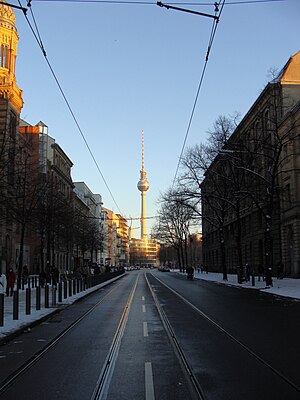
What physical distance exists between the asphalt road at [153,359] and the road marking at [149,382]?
2 cm

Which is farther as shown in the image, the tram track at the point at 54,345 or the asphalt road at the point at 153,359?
the tram track at the point at 54,345

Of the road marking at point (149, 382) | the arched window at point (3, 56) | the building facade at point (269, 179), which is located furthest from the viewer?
the arched window at point (3, 56)

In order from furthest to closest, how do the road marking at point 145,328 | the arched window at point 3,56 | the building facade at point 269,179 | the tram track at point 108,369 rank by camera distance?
the arched window at point 3,56, the building facade at point 269,179, the road marking at point 145,328, the tram track at point 108,369

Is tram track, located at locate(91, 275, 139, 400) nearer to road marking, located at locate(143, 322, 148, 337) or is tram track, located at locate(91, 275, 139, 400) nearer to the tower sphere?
road marking, located at locate(143, 322, 148, 337)

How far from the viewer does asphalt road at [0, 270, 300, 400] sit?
651cm

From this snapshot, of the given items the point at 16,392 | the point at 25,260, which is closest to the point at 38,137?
the point at 25,260

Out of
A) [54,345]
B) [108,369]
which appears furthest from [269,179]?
[108,369]

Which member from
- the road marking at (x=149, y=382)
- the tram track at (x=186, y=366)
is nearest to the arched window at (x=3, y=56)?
the tram track at (x=186, y=366)

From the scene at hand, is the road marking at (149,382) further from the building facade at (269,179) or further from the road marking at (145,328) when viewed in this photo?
the building facade at (269,179)

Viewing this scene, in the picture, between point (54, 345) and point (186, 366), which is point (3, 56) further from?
point (186, 366)

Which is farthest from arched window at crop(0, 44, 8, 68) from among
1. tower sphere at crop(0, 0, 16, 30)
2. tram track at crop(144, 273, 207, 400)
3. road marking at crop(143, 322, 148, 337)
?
tram track at crop(144, 273, 207, 400)

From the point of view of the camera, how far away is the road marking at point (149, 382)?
6.21 m

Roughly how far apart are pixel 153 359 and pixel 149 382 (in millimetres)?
1758

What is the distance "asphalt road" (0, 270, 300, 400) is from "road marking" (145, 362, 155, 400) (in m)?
0.02
